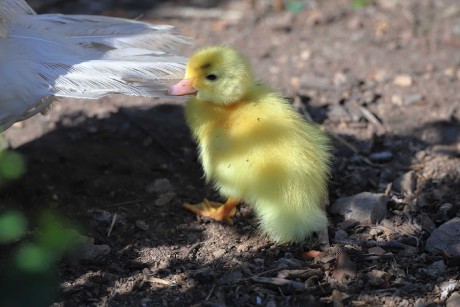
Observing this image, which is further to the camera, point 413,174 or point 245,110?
point 413,174

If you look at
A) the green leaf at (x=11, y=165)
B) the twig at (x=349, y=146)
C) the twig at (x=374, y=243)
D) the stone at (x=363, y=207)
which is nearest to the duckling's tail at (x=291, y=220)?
the twig at (x=374, y=243)

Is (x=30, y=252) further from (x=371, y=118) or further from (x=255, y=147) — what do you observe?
(x=371, y=118)

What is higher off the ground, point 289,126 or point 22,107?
point 22,107

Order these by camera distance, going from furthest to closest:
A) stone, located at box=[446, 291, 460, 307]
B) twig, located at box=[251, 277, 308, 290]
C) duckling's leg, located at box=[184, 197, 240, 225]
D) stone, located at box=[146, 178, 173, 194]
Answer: stone, located at box=[146, 178, 173, 194] → duckling's leg, located at box=[184, 197, 240, 225] → twig, located at box=[251, 277, 308, 290] → stone, located at box=[446, 291, 460, 307]

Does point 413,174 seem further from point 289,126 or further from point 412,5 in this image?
point 412,5

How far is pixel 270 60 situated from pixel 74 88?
2306 mm

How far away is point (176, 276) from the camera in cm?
305

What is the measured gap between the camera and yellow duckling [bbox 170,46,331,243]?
10.5ft

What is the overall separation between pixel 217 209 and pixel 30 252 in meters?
0.94

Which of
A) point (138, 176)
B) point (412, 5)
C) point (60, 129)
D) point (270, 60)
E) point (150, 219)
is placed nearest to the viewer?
point (150, 219)

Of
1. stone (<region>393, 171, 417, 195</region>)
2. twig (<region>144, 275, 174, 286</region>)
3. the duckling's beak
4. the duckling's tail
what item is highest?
the duckling's beak

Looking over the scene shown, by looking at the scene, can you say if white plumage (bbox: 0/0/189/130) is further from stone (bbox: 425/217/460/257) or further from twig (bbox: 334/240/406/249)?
stone (bbox: 425/217/460/257)

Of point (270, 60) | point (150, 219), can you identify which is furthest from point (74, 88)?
point (270, 60)

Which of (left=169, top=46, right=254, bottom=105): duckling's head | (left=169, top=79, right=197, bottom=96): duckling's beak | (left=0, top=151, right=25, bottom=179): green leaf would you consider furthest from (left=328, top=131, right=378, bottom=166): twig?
(left=0, top=151, right=25, bottom=179): green leaf
